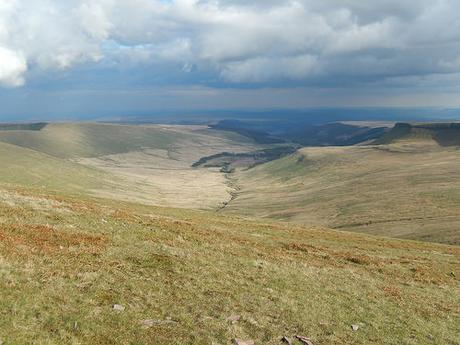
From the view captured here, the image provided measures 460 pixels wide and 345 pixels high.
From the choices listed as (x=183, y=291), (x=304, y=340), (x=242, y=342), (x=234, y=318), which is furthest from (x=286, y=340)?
(x=183, y=291)

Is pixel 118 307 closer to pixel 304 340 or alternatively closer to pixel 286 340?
pixel 286 340

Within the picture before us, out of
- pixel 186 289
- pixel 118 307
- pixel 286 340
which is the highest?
pixel 118 307

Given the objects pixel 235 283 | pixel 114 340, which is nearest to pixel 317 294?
pixel 235 283

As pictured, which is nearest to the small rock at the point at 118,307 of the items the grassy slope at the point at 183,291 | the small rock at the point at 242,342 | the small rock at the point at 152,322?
the grassy slope at the point at 183,291

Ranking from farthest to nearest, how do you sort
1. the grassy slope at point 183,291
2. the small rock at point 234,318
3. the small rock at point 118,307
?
1. the small rock at point 234,318
2. the small rock at point 118,307
3. the grassy slope at point 183,291

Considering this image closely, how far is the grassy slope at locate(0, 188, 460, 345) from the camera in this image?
19531 millimetres

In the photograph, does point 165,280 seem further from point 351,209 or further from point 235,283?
point 351,209

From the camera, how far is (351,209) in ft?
612

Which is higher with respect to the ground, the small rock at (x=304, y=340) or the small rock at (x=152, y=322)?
the small rock at (x=152, y=322)

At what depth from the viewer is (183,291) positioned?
81.8ft

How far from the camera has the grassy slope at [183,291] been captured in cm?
1953

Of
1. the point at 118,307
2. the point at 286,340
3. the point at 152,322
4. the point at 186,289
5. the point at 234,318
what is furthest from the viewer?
the point at 186,289

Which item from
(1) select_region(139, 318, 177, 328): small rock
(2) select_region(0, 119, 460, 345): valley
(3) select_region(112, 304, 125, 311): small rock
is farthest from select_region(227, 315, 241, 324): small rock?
(3) select_region(112, 304, 125, 311): small rock

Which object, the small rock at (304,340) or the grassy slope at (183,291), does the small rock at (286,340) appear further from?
the small rock at (304,340)
